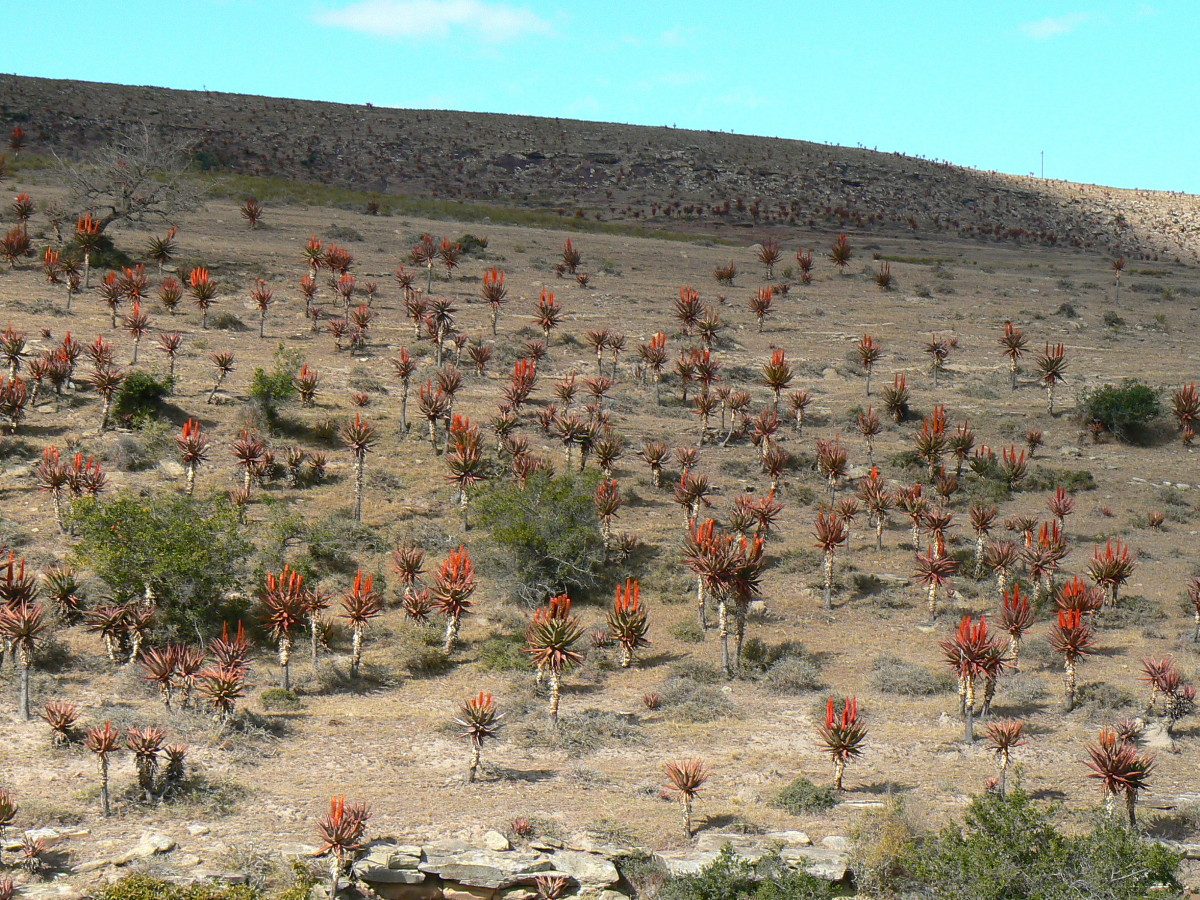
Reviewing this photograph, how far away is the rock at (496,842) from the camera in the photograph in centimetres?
1669

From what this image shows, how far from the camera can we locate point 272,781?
19.1 m

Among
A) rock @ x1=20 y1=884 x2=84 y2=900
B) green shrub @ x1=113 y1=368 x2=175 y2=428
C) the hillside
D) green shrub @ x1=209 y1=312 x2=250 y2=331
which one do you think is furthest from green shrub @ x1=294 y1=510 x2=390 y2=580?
the hillside

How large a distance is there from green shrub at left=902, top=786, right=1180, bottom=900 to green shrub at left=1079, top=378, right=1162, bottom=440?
94.7ft

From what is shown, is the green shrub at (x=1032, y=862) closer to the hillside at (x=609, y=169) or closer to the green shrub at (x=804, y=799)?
the green shrub at (x=804, y=799)

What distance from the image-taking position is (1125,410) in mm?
42281

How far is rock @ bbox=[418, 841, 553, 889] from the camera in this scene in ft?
52.3

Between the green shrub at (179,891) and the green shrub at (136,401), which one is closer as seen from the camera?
the green shrub at (179,891)

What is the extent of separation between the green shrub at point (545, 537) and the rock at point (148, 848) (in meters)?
13.8

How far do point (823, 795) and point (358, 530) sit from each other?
55.2ft

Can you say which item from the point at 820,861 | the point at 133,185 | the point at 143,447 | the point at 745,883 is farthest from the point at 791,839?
the point at 133,185

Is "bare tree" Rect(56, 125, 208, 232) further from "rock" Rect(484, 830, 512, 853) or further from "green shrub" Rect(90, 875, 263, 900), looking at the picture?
"rock" Rect(484, 830, 512, 853)

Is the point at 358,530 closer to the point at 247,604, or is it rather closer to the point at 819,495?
the point at 247,604

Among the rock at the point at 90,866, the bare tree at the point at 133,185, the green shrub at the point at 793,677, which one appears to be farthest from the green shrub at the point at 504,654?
the bare tree at the point at 133,185

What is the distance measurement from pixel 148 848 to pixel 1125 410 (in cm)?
3799
